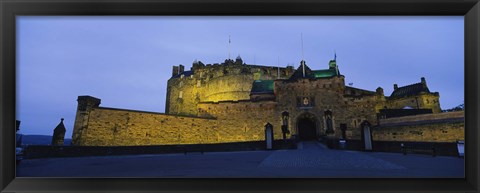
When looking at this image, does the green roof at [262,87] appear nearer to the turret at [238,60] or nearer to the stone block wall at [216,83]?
the stone block wall at [216,83]

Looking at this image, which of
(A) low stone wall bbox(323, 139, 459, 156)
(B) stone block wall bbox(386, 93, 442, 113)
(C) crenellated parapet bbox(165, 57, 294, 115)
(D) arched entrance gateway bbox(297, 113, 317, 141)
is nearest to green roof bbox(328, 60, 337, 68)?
(C) crenellated parapet bbox(165, 57, 294, 115)

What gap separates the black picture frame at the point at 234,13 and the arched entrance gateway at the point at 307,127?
630 inches

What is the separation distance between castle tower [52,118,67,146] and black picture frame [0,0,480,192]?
30.1 feet

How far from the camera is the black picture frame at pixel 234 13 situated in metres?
3.37

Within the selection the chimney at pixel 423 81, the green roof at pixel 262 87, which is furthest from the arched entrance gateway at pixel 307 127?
the chimney at pixel 423 81

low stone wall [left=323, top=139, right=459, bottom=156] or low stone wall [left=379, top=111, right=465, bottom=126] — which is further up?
low stone wall [left=379, top=111, right=465, bottom=126]

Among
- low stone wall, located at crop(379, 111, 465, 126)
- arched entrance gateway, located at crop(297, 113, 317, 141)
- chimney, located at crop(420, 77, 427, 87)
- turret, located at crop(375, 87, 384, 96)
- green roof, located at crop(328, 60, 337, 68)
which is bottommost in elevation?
arched entrance gateway, located at crop(297, 113, 317, 141)

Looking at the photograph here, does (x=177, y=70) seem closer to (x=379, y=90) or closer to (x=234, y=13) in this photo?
(x=379, y=90)

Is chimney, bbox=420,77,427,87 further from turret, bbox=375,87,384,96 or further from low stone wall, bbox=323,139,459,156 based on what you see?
low stone wall, bbox=323,139,459,156

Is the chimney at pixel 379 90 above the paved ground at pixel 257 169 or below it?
above

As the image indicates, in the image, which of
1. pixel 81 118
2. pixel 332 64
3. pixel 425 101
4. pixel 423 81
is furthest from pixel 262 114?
pixel 423 81

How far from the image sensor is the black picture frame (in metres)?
3.37

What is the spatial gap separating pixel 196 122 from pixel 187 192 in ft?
45.8
